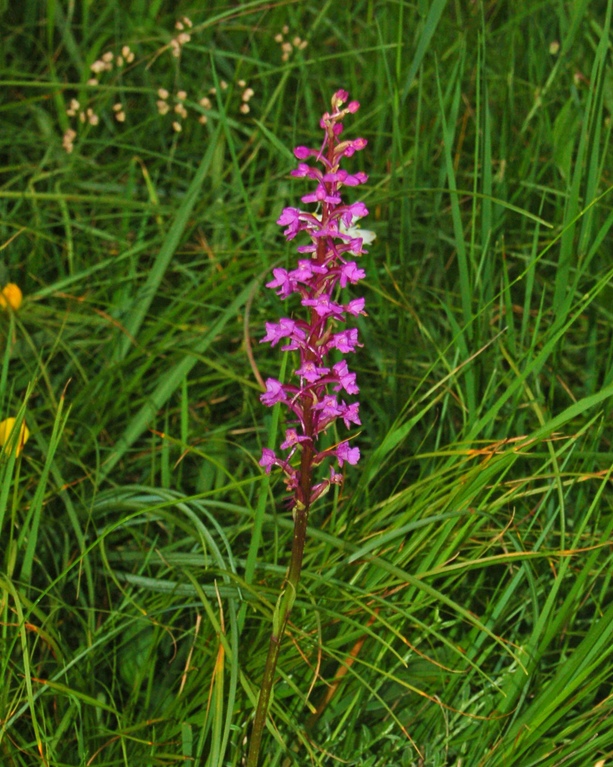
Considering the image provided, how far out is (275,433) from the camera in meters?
1.64

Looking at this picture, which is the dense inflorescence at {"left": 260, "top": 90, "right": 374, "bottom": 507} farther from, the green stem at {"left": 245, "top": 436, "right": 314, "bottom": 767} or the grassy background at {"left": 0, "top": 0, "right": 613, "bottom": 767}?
the grassy background at {"left": 0, "top": 0, "right": 613, "bottom": 767}

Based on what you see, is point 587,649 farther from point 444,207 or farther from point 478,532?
point 444,207

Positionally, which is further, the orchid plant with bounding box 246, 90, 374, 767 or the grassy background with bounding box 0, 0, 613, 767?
the grassy background with bounding box 0, 0, 613, 767

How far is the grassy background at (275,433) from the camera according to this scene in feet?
5.73

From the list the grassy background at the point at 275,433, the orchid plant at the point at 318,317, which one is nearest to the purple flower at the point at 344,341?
the orchid plant at the point at 318,317

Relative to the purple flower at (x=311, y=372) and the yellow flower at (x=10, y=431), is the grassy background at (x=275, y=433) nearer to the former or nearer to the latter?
the yellow flower at (x=10, y=431)

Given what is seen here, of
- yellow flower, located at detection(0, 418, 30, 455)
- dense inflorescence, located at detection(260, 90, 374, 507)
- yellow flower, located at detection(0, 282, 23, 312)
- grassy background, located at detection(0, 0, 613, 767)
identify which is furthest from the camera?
yellow flower, located at detection(0, 282, 23, 312)

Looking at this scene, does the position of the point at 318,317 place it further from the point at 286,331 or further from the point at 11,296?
the point at 11,296

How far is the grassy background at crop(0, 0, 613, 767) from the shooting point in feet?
5.73

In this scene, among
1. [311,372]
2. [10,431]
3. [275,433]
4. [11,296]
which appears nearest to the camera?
[311,372]

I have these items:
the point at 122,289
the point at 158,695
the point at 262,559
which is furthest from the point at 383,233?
the point at 158,695

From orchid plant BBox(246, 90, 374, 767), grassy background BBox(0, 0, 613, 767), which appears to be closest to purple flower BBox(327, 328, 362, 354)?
orchid plant BBox(246, 90, 374, 767)

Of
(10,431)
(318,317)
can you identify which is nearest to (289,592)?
(318,317)

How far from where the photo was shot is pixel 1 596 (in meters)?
1.79
